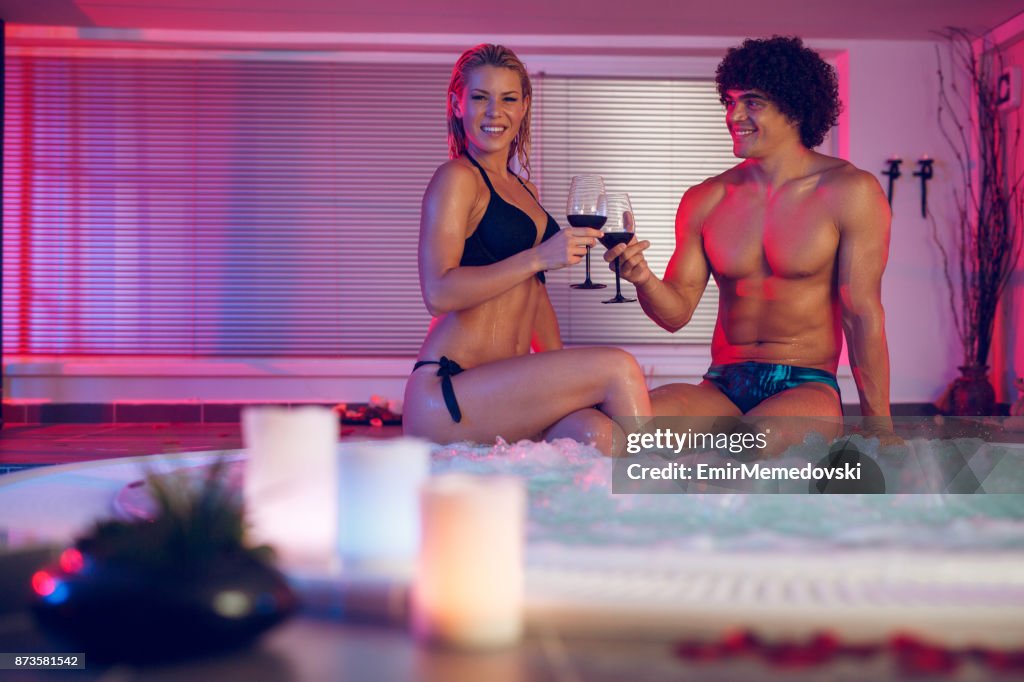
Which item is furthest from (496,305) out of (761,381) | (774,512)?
(774,512)

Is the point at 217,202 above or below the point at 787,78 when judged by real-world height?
above

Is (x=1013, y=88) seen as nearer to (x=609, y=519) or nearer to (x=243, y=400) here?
(x=243, y=400)

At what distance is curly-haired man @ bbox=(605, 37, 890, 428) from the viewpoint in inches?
96.6

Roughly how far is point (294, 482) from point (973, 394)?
565cm

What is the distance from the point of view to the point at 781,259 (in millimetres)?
2605

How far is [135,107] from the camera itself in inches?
241

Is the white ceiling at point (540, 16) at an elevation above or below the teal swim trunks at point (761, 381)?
above

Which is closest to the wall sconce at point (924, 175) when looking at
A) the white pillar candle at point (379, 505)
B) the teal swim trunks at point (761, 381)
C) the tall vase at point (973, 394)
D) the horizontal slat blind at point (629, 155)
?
the tall vase at point (973, 394)

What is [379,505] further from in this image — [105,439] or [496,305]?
[105,439]

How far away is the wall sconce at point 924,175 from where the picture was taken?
6.06 metres

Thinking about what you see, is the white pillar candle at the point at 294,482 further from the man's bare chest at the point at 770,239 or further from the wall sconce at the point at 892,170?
the wall sconce at the point at 892,170

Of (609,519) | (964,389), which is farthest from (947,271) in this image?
(609,519)

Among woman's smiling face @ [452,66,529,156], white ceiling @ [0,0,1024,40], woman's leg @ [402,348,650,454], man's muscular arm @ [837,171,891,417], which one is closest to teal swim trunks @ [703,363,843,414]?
man's muscular arm @ [837,171,891,417]

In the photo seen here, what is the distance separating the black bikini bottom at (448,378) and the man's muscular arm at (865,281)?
0.98 m
